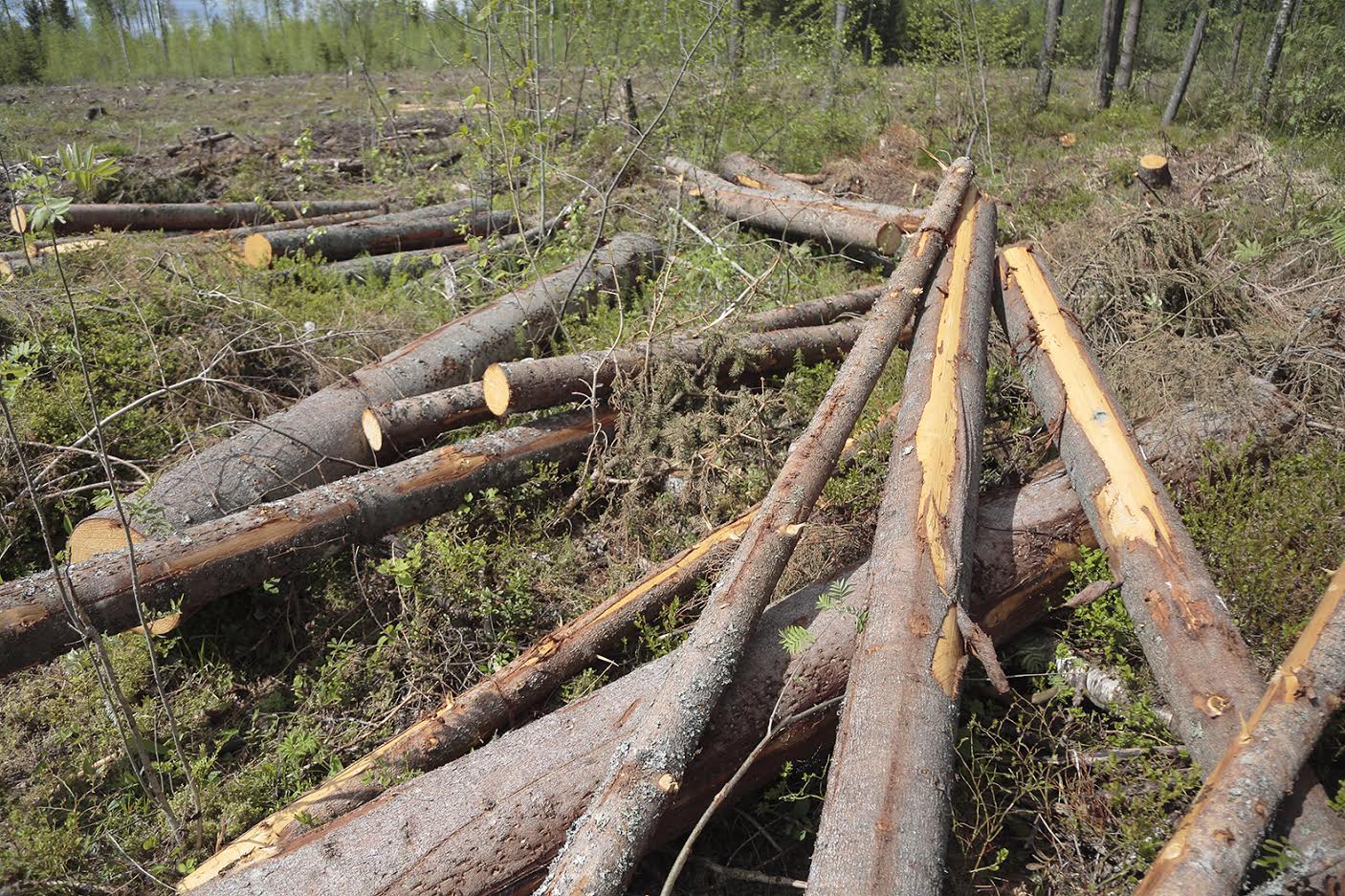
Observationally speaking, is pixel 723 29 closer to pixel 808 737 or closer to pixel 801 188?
pixel 801 188

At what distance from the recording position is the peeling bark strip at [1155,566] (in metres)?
2.38

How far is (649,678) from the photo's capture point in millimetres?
2674

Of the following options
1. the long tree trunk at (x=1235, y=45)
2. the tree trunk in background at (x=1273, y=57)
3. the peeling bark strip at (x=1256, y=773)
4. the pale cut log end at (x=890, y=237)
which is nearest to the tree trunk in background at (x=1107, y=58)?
the long tree trunk at (x=1235, y=45)

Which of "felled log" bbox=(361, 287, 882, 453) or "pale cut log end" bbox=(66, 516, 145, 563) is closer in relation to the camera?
"pale cut log end" bbox=(66, 516, 145, 563)

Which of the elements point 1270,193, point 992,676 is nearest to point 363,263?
point 992,676

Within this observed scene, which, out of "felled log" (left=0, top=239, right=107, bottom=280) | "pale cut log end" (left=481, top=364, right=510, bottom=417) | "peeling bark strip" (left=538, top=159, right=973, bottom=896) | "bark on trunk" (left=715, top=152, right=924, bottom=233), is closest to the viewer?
"peeling bark strip" (left=538, top=159, right=973, bottom=896)

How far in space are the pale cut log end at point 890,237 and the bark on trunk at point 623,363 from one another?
1.34 meters

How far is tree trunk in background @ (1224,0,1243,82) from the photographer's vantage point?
1259 centimetres

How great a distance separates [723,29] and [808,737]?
7.61 meters

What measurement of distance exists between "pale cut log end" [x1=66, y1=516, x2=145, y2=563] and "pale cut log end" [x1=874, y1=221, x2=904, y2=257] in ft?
16.6

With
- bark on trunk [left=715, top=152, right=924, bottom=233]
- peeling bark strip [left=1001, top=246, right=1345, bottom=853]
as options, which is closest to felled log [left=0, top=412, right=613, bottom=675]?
peeling bark strip [left=1001, top=246, right=1345, bottom=853]

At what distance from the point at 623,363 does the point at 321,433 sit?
1.53m

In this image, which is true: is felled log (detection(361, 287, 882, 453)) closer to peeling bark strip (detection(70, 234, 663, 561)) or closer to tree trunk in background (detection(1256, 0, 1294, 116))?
peeling bark strip (detection(70, 234, 663, 561))

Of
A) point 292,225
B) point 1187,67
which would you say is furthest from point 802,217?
point 1187,67
